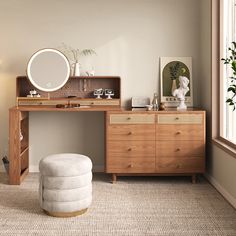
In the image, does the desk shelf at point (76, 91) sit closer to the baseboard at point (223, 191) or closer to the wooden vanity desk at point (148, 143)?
the wooden vanity desk at point (148, 143)

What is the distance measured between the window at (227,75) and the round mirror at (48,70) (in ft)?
5.86

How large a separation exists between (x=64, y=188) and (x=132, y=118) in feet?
4.61

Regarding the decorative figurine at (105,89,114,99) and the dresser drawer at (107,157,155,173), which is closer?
the dresser drawer at (107,157,155,173)

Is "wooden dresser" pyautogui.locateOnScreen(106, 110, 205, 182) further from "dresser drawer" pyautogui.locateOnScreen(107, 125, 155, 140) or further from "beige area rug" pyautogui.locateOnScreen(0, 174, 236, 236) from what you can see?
"beige area rug" pyautogui.locateOnScreen(0, 174, 236, 236)

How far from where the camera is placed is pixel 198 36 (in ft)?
16.8

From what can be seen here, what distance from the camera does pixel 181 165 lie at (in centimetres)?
459

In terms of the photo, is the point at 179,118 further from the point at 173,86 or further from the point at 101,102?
the point at 101,102

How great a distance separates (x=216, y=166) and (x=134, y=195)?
96cm

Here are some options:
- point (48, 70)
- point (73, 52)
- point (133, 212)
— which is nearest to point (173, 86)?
point (73, 52)

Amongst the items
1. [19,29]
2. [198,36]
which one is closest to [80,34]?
[19,29]

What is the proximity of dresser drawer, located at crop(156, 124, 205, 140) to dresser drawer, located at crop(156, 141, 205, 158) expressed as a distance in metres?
0.06

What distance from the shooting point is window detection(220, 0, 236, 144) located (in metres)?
4.20

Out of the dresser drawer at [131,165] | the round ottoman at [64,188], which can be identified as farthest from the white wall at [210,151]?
the round ottoman at [64,188]

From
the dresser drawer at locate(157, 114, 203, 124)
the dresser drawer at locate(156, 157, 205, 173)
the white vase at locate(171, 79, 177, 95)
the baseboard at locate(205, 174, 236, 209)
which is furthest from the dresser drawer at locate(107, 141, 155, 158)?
the white vase at locate(171, 79, 177, 95)
